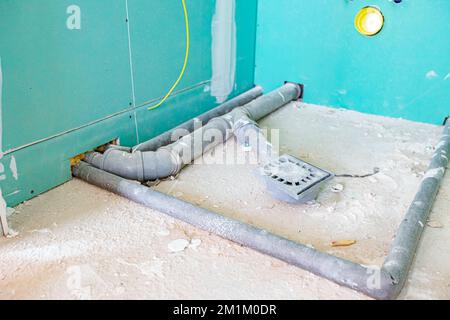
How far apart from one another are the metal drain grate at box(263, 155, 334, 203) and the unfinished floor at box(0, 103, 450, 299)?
1.5 inches

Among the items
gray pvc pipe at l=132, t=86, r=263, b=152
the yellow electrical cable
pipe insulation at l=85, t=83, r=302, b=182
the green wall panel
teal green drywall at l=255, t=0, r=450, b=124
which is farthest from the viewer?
teal green drywall at l=255, t=0, r=450, b=124

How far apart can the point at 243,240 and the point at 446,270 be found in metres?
0.51

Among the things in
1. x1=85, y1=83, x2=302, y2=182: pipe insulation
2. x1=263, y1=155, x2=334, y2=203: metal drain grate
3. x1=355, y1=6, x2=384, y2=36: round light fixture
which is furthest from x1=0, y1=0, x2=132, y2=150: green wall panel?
x1=355, y1=6, x2=384, y2=36: round light fixture

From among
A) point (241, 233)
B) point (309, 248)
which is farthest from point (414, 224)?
point (241, 233)

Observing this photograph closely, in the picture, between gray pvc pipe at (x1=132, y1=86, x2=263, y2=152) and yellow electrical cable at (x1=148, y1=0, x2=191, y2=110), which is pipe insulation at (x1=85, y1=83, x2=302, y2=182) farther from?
yellow electrical cable at (x1=148, y1=0, x2=191, y2=110)

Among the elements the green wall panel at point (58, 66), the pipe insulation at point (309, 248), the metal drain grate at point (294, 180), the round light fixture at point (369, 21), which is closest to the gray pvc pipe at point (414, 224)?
the pipe insulation at point (309, 248)

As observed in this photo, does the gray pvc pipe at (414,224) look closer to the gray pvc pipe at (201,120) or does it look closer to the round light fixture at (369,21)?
the round light fixture at (369,21)

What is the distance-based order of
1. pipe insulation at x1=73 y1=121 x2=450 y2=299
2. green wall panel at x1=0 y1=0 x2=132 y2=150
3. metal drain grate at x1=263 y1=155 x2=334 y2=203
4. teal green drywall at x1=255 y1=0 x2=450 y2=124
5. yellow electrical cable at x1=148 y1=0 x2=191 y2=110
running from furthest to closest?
teal green drywall at x1=255 y1=0 x2=450 y2=124, yellow electrical cable at x1=148 y1=0 x2=191 y2=110, metal drain grate at x1=263 y1=155 x2=334 y2=203, green wall panel at x1=0 y1=0 x2=132 y2=150, pipe insulation at x1=73 y1=121 x2=450 y2=299

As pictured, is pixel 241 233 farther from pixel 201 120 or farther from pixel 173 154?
pixel 201 120

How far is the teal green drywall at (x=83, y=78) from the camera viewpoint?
117cm

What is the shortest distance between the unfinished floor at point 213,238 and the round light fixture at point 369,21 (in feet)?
2.04

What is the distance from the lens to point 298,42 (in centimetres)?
210

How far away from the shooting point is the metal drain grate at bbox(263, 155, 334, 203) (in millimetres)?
1249

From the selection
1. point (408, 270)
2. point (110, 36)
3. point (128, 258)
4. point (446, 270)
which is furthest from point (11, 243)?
point (446, 270)
